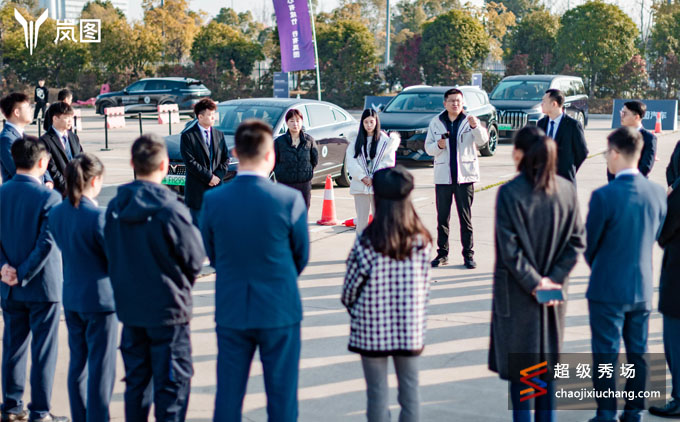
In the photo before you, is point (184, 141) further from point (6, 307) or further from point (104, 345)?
point (104, 345)

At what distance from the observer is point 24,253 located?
15.5 feet

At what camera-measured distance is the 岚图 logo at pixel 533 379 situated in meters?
4.12

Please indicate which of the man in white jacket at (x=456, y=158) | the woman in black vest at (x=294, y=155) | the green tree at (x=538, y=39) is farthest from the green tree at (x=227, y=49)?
the man in white jacket at (x=456, y=158)

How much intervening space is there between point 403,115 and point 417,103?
0.77 meters

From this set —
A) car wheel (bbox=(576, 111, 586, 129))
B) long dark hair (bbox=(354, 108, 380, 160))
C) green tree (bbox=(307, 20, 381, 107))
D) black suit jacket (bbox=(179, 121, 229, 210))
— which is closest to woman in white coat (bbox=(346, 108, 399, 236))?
long dark hair (bbox=(354, 108, 380, 160))

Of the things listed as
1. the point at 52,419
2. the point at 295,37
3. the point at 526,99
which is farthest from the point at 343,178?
the point at 52,419

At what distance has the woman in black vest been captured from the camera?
28.0 feet

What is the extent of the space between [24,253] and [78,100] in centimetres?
3971

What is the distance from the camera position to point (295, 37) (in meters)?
20.9

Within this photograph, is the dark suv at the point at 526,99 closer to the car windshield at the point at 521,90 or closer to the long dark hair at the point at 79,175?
the car windshield at the point at 521,90

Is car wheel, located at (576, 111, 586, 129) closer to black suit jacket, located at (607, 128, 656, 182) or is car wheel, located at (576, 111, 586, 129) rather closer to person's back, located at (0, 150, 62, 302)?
black suit jacket, located at (607, 128, 656, 182)

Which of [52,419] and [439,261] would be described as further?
[439,261]

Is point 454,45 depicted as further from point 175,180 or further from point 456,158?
point 456,158

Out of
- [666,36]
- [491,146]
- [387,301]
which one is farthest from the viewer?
[666,36]
